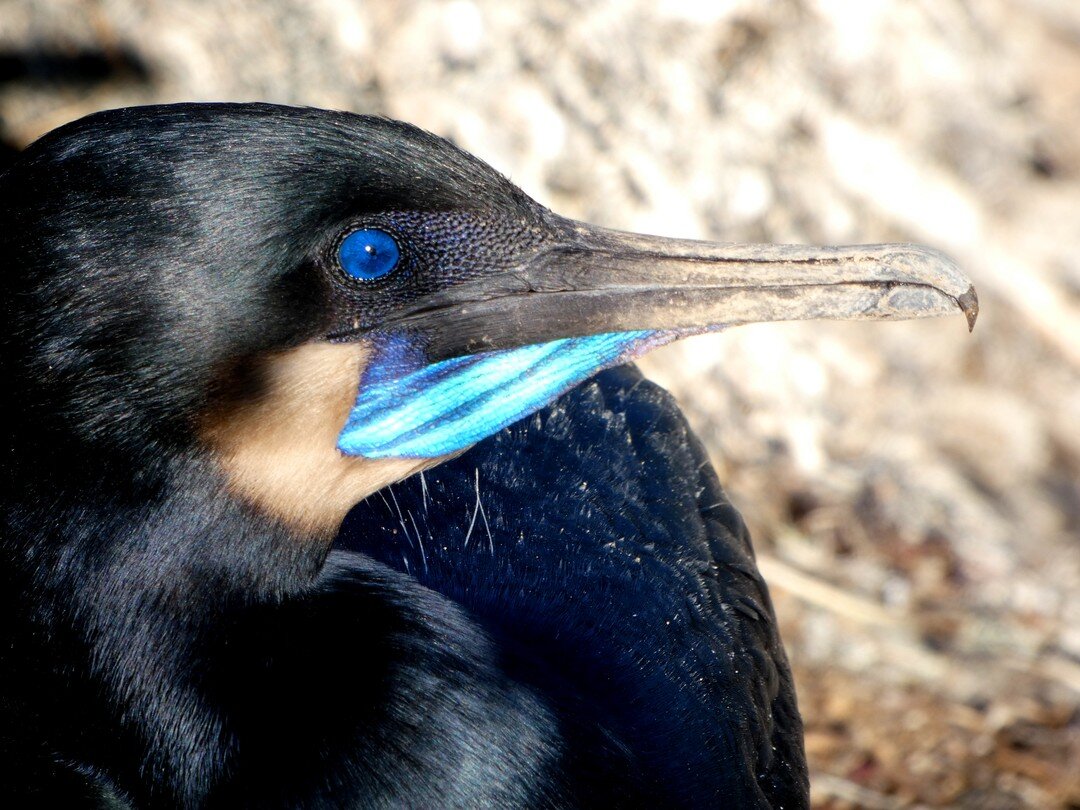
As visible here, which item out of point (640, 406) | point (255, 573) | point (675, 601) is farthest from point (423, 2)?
point (255, 573)

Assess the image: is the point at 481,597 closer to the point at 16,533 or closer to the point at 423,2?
the point at 16,533

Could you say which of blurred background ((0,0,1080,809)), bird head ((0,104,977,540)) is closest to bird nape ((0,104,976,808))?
bird head ((0,104,977,540))

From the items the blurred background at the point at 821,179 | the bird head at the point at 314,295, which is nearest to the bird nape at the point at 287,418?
the bird head at the point at 314,295

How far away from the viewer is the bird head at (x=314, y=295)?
63.1 inches

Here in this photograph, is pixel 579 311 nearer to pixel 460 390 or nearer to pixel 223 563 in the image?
pixel 460 390

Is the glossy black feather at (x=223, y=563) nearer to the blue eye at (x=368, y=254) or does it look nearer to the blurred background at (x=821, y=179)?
the blue eye at (x=368, y=254)

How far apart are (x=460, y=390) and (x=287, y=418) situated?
0.26 metres

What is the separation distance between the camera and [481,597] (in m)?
2.25

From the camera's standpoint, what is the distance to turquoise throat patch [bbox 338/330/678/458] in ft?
5.93

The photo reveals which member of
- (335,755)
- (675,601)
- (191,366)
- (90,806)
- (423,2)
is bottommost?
(90,806)

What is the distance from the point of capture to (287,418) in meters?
1.72

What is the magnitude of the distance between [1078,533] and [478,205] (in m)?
3.12

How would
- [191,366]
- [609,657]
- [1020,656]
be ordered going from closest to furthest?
[191,366], [609,657], [1020,656]

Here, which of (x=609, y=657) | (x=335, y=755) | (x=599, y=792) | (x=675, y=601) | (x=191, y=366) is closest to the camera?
(x=191, y=366)
